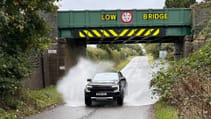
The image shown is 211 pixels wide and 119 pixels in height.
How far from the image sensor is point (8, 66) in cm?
1537

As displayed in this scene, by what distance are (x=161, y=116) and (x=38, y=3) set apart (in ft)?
23.5

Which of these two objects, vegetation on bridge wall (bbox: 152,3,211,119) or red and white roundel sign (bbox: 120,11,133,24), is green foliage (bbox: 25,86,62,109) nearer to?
vegetation on bridge wall (bbox: 152,3,211,119)

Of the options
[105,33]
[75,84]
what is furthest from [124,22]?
[75,84]

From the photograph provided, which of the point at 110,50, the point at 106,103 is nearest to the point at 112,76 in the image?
the point at 106,103

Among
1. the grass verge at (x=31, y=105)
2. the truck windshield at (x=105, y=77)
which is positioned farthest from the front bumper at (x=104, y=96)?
the grass verge at (x=31, y=105)

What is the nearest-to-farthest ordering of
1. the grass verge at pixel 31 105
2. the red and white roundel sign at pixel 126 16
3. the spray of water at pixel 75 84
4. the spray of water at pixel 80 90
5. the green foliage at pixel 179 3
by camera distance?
1. the grass verge at pixel 31 105
2. the spray of water at pixel 80 90
3. the spray of water at pixel 75 84
4. the red and white roundel sign at pixel 126 16
5. the green foliage at pixel 179 3

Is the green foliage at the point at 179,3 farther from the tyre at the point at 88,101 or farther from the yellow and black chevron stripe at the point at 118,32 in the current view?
the tyre at the point at 88,101

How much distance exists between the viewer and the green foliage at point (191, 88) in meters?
8.05

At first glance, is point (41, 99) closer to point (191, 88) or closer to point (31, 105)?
point (31, 105)

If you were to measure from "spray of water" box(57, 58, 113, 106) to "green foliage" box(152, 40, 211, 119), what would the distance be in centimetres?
461

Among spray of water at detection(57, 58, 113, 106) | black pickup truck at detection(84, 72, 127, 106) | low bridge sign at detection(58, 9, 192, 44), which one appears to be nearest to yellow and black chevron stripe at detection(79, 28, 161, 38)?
low bridge sign at detection(58, 9, 192, 44)

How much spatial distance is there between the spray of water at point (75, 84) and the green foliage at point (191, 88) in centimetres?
461

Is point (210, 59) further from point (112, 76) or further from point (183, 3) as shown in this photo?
point (183, 3)

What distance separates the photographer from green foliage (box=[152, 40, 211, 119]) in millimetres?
8054
